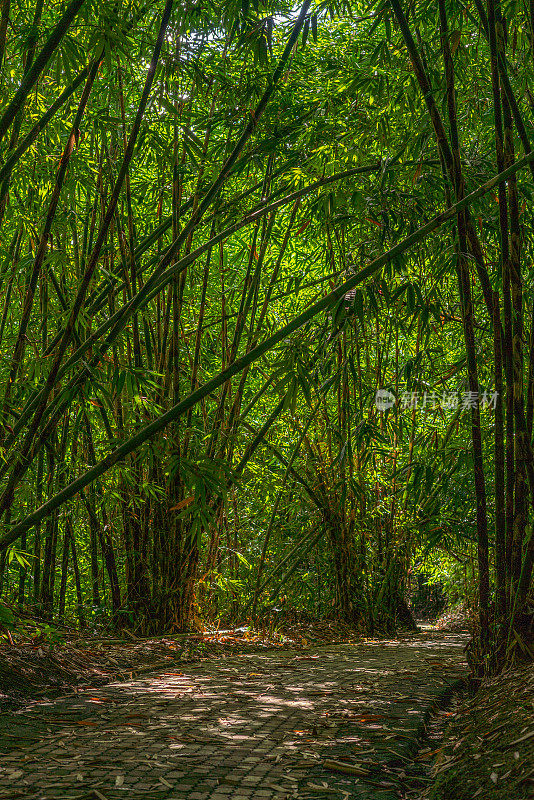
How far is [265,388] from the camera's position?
330 centimetres

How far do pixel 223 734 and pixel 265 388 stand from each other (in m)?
1.67

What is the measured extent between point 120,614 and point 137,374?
155cm

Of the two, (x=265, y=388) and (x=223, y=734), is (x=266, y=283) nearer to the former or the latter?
(x=265, y=388)

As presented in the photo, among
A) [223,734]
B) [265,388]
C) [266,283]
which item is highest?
[266,283]

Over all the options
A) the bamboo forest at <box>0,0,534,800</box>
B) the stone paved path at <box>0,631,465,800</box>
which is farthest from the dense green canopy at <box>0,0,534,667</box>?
the stone paved path at <box>0,631,465,800</box>

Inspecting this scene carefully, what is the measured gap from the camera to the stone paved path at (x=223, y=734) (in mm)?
1490

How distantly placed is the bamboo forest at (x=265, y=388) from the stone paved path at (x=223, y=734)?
13mm

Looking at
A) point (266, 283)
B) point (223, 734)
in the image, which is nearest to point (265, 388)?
point (266, 283)

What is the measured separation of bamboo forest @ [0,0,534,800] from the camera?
1.89m

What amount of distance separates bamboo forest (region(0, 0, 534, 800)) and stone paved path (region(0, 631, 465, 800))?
13 mm

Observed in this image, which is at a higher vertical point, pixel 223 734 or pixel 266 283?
pixel 266 283

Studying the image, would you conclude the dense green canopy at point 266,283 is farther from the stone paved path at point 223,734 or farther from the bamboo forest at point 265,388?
Answer: the stone paved path at point 223,734

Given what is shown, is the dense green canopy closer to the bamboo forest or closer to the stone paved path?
the bamboo forest

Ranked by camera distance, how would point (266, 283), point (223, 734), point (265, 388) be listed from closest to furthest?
point (223, 734) < point (265, 388) < point (266, 283)
